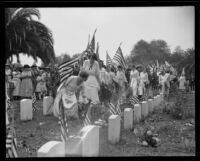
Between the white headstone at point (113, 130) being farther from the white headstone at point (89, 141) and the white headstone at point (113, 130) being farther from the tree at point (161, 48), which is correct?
the tree at point (161, 48)

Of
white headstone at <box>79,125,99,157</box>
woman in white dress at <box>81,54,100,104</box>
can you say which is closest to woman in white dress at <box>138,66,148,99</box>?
woman in white dress at <box>81,54,100,104</box>

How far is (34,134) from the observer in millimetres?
8266

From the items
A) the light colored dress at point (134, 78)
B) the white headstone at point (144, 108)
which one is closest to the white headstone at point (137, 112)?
the white headstone at point (144, 108)

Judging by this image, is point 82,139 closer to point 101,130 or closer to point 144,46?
point 101,130

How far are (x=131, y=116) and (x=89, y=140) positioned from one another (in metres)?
2.78

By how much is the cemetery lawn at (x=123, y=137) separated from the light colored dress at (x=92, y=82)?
35.0 inches

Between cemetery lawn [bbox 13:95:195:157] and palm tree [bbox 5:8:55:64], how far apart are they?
1504mm

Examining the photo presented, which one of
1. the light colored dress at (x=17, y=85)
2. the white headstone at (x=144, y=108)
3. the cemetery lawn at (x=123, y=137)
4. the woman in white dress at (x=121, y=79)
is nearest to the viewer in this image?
the cemetery lawn at (x=123, y=137)

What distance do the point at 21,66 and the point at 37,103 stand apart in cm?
117

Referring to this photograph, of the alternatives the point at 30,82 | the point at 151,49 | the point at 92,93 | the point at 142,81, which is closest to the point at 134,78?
the point at 142,81

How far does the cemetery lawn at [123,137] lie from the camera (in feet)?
25.3

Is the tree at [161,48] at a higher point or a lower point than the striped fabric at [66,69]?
higher

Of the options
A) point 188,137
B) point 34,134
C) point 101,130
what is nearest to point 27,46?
point 34,134

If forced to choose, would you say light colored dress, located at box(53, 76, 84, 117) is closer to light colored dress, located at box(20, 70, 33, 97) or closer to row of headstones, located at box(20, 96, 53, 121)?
row of headstones, located at box(20, 96, 53, 121)
